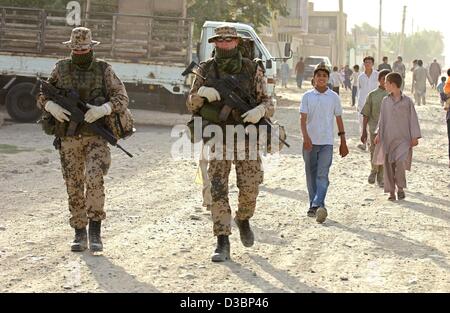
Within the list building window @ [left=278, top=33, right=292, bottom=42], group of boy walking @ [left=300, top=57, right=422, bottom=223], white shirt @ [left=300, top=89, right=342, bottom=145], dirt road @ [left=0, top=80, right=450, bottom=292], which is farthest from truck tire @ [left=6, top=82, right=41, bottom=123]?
building window @ [left=278, top=33, right=292, bottom=42]

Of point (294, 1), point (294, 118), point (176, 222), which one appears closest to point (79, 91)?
point (176, 222)

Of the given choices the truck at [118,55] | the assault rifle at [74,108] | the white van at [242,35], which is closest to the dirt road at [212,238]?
the assault rifle at [74,108]

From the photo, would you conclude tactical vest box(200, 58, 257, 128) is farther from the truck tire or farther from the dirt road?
the truck tire

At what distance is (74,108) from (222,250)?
1589mm

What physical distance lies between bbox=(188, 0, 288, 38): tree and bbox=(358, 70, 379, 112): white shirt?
41.3 feet

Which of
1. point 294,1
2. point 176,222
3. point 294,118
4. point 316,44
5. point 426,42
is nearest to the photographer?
point 176,222

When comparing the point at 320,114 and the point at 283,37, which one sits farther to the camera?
the point at 283,37

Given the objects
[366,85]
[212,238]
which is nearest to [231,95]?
[212,238]

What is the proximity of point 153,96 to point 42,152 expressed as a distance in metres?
4.71

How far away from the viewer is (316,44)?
87.1 m

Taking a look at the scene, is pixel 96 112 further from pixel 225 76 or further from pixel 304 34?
pixel 304 34

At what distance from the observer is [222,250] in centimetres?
676

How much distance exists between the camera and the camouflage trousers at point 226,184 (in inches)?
266
